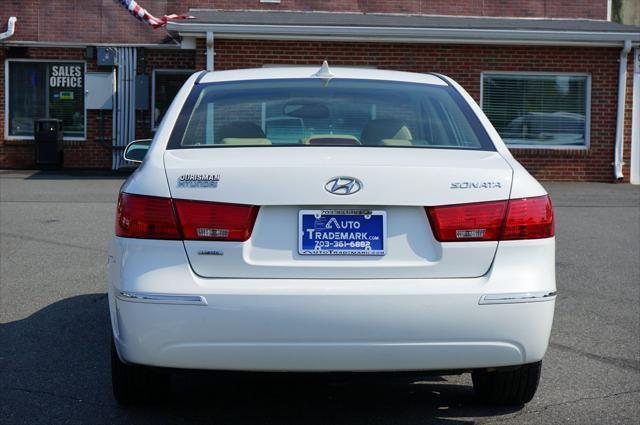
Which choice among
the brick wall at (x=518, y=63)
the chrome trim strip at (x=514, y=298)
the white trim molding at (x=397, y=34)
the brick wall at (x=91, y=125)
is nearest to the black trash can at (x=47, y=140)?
the brick wall at (x=91, y=125)

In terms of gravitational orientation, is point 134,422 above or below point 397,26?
below

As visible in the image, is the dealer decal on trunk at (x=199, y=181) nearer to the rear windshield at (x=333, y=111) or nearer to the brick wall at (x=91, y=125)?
the rear windshield at (x=333, y=111)

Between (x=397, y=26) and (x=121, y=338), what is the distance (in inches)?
592

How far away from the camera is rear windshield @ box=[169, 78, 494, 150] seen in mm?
4793

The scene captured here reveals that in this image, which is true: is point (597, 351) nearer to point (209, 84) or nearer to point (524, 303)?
point (524, 303)

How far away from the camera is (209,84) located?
5.05m

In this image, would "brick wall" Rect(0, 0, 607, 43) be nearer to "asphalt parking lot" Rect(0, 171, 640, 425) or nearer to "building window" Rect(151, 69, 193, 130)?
"building window" Rect(151, 69, 193, 130)

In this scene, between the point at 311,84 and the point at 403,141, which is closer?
the point at 403,141

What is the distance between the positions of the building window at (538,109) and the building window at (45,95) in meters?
9.14

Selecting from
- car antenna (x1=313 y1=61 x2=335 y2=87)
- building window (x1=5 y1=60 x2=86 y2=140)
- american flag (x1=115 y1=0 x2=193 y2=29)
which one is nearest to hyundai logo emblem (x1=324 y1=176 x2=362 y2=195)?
car antenna (x1=313 y1=61 x2=335 y2=87)

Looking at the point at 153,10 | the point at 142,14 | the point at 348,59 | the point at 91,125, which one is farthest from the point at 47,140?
the point at 348,59

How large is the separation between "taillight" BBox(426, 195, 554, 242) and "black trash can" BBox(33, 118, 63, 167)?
59.3 ft

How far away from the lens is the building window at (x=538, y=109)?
1944cm

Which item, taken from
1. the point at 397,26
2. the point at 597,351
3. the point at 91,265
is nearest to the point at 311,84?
the point at 597,351
